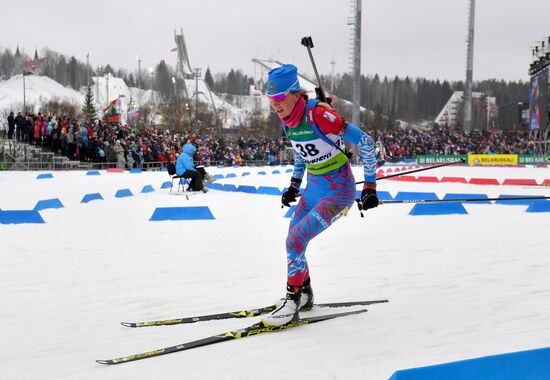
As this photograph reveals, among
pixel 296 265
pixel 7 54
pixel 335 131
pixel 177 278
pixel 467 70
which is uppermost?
pixel 7 54

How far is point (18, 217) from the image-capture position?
906 cm

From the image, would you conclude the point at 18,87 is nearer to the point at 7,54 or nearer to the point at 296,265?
the point at 7,54

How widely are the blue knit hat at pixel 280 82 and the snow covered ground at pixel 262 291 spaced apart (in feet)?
5.62

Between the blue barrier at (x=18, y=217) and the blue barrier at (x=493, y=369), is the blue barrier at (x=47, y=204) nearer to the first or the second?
the blue barrier at (x=18, y=217)

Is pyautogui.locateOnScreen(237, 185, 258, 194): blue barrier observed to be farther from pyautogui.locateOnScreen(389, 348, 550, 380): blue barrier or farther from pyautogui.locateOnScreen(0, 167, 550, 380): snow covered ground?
pyautogui.locateOnScreen(389, 348, 550, 380): blue barrier

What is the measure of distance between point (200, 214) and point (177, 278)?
4458 mm

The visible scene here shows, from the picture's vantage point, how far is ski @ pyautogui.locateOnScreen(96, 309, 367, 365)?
3.13m

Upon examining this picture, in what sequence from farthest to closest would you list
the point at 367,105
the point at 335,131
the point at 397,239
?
1. the point at 367,105
2. the point at 397,239
3. the point at 335,131

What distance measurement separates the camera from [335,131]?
3.83 meters

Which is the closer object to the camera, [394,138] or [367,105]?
[394,138]

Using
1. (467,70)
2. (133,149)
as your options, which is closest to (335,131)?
(133,149)

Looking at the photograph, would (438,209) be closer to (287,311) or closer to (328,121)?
(328,121)

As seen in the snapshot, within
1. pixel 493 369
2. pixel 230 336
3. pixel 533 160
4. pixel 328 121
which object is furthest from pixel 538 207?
pixel 533 160

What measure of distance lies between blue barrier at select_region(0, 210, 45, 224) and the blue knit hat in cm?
670
